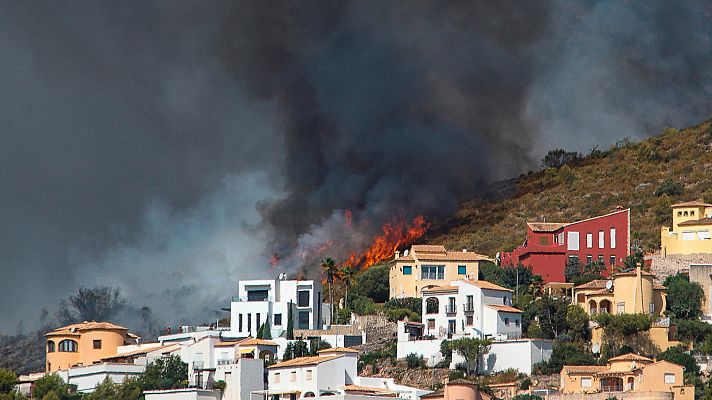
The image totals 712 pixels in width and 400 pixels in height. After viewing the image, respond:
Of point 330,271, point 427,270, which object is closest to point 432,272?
point 427,270

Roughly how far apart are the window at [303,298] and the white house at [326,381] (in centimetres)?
1356

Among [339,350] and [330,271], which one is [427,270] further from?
[339,350]

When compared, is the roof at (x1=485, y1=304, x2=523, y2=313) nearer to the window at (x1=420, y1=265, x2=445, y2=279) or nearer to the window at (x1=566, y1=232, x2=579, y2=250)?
the window at (x1=420, y1=265, x2=445, y2=279)

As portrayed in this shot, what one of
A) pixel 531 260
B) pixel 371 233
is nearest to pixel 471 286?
pixel 531 260

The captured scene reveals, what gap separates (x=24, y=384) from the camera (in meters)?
95.1

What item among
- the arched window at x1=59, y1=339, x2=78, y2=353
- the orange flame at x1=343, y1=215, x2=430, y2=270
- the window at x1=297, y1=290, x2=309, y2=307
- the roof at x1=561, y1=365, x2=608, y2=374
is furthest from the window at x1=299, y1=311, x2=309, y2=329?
the roof at x1=561, y1=365, x2=608, y2=374

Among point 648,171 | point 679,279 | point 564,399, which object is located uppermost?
point 648,171

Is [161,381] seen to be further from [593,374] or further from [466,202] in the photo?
[466,202]

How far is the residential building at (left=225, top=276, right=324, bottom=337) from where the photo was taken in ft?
324

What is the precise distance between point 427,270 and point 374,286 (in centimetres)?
360

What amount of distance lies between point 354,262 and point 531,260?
48.7ft

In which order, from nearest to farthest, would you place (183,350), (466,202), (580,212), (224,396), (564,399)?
(564,399) < (224,396) < (183,350) < (580,212) < (466,202)

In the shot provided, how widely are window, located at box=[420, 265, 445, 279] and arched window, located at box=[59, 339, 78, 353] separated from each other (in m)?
19.5

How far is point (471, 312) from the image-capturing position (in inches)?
3612
